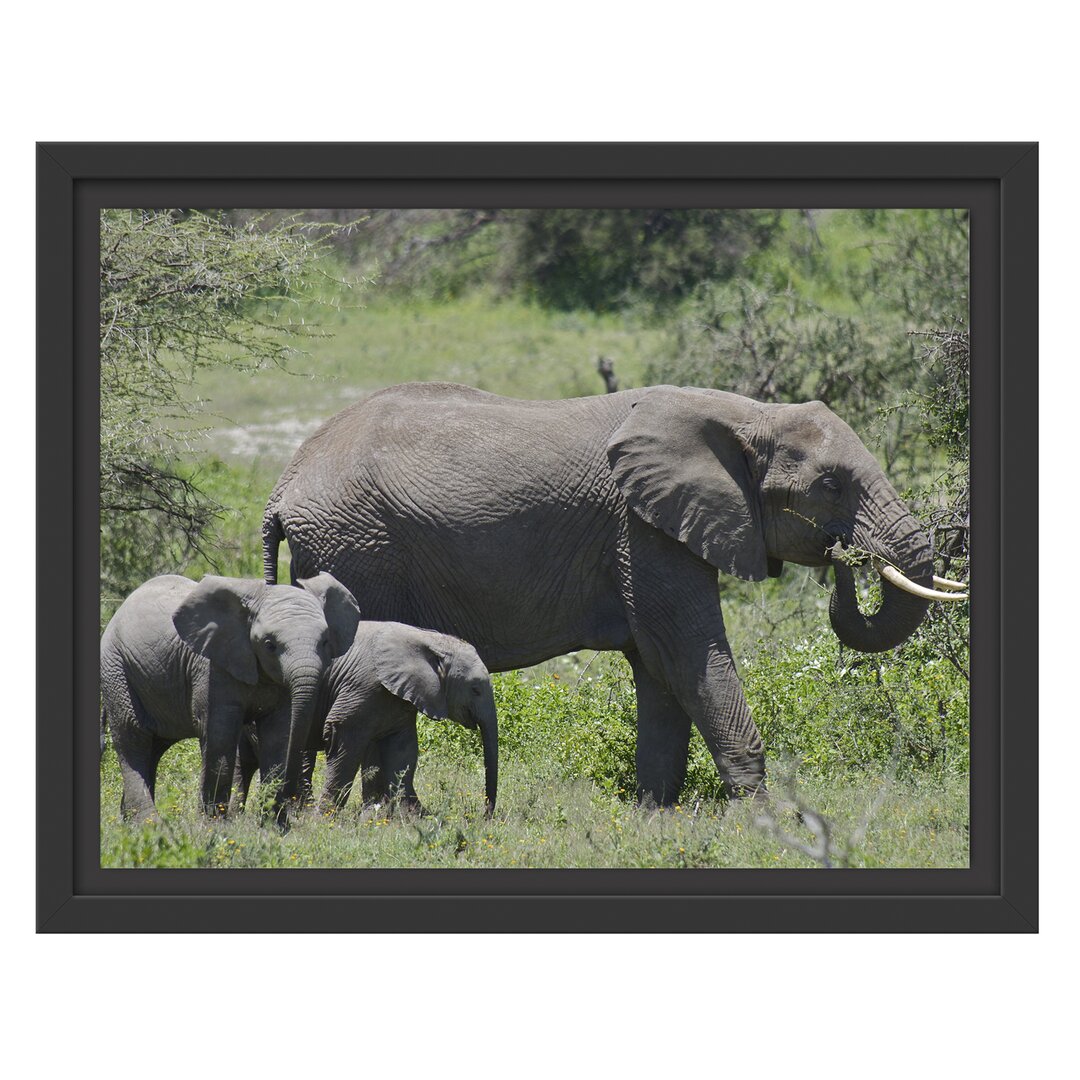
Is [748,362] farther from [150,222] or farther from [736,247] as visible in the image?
[150,222]

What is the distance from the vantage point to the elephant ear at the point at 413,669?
1041cm

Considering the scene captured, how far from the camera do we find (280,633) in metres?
9.90

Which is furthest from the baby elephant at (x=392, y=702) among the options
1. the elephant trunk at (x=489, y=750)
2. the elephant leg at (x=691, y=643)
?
the elephant leg at (x=691, y=643)

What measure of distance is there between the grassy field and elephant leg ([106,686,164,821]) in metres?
0.16

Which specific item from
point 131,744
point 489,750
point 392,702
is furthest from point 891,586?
point 131,744

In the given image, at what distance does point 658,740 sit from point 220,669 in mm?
2522

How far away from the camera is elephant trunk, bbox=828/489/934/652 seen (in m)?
10.4

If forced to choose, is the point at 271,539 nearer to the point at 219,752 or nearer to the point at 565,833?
the point at 219,752

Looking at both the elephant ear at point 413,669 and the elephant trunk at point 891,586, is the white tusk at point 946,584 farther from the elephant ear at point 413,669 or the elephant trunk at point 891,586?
the elephant ear at point 413,669

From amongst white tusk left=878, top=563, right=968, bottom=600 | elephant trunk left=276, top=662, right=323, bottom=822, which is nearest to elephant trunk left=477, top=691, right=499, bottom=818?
elephant trunk left=276, top=662, right=323, bottom=822

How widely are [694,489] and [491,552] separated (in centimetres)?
113

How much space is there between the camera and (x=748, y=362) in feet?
57.9
